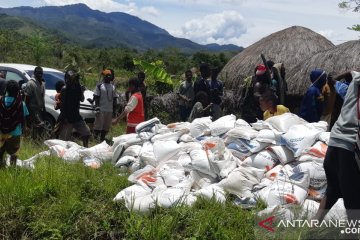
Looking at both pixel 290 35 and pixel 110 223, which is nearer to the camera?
pixel 110 223

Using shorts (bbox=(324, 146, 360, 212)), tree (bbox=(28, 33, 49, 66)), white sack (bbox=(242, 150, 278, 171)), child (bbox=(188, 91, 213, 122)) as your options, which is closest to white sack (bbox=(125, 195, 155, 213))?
white sack (bbox=(242, 150, 278, 171))

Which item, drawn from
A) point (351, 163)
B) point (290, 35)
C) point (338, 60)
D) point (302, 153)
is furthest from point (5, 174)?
point (290, 35)

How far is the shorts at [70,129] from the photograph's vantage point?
24.6 feet

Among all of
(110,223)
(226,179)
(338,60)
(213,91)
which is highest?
(338,60)

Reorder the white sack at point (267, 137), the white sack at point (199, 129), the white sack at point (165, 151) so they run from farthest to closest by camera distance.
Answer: the white sack at point (199, 129) → the white sack at point (165, 151) → the white sack at point (267, 137)

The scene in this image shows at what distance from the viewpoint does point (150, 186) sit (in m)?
4.90

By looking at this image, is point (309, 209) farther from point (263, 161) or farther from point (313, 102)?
point (313, 102)

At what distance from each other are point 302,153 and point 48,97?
19.3 feet

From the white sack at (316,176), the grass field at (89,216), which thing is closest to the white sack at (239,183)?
the grass field at (89,216)

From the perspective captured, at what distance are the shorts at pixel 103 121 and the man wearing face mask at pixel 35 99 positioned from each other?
1.01 metres

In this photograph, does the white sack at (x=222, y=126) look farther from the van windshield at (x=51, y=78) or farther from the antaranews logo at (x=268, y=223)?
the van windshield at (x=51, y=78)

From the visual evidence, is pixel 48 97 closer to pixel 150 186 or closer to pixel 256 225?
pixel 150 186

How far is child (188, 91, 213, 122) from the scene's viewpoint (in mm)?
7281

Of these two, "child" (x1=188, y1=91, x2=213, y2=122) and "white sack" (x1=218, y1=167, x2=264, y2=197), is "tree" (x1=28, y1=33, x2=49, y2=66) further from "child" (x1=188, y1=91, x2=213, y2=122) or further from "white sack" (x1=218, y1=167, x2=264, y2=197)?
"white sack" (x1=218, y1=167, x2=264, y2=197)
